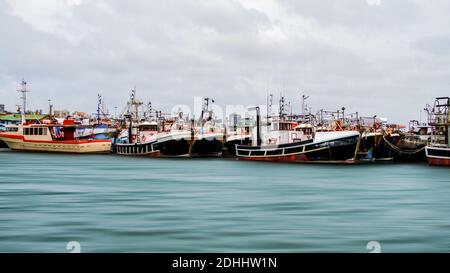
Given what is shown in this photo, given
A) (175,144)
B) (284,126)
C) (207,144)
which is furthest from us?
(207,144)

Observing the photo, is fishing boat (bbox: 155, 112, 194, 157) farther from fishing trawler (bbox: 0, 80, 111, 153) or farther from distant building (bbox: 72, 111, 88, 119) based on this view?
distant building (bbox: 72, 111, 88, 119)

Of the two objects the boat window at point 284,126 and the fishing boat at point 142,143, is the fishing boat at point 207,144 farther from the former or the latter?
the boat window at point 284,126

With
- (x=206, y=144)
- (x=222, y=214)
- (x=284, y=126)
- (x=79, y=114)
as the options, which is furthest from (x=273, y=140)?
(x=79, y=114)

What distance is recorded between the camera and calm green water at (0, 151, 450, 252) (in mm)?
14984

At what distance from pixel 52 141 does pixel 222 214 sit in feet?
190

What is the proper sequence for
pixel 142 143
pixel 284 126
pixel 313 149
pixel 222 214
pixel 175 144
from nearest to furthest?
1. pixel 222 214
2. pixel 313 149
3. pixel 284 126
4. pixel 175 144
5. pixel 142 143

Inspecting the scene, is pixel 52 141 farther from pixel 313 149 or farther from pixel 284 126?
pixel 313 149

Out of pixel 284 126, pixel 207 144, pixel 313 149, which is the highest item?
pixel 284 126

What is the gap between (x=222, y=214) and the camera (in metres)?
20.5

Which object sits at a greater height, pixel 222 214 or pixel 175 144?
pixel 175 144

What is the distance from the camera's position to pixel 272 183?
33656 millimetres

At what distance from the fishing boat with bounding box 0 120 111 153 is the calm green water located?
→ 3690 cm
